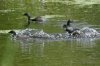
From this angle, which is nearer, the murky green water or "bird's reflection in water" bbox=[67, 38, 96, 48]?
the murky green water

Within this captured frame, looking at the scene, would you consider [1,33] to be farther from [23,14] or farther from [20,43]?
[23,14]

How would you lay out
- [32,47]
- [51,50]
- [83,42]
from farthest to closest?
[83,42]
[32,47]
[51,50]

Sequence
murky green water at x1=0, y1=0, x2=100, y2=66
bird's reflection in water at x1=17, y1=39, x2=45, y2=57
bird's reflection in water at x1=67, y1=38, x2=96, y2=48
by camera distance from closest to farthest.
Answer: murky green water at x1=0, y1=0, x2=100, y2=66, bird's reflection in water at x1=17, y1=39, x2=45, y2=57, bird's reflection in water at x1=67, y1=38, x2=96, y2=48

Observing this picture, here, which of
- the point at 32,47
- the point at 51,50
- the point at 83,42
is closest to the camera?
the point at 51,50

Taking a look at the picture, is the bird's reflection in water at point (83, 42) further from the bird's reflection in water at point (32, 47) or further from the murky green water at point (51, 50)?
the bird's reflection in water at point (32, 47)

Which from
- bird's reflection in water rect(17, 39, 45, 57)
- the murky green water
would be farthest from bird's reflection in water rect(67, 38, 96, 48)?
bird's reflection in water rect(17, 39, 45, 57)

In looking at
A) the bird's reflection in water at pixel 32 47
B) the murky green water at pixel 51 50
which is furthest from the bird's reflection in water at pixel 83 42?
the bird's reflection in water at pixel 32 47

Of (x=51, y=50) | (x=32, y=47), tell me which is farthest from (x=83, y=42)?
(x=32, y=47)

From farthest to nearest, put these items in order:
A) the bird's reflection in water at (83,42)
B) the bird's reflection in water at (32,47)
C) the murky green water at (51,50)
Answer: the bird's reflection in water at (83,42), the bird's reflection in water at (32,47), the murky green water at (51,50)

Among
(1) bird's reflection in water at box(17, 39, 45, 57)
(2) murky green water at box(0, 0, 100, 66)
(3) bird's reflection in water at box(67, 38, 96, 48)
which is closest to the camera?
(2) murky green water at box(0, 0, 100, 66)

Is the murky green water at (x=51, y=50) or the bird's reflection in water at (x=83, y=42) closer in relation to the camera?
the murky green water at (x=51, y=50)

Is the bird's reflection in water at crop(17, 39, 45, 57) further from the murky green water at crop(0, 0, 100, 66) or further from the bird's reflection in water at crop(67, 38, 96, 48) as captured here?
the bird's reflection in water at crop(67, 38, 96, 48)

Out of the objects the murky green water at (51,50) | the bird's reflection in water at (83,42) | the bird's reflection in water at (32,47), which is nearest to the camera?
the murky green water at (51,50)

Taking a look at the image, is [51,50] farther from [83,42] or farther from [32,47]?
[83,42]
